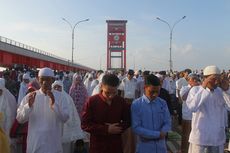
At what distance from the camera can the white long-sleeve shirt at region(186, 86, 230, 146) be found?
562cm

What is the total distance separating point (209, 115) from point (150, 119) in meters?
1.31

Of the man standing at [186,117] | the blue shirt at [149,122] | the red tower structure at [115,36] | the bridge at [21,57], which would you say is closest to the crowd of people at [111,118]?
the blue shirt at [149,122]

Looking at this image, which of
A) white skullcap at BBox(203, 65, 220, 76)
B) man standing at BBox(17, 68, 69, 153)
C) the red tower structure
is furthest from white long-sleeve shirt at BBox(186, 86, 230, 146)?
the red tower structure

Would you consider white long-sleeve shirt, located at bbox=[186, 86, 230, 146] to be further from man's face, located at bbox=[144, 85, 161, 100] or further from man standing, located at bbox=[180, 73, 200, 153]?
man standing, located at bbox=[180, 73, 200, 153]

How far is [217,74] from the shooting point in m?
5.53

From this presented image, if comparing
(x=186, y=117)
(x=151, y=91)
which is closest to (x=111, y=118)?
(x=151, y=91)

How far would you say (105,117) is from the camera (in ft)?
15.1

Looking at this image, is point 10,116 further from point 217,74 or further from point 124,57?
point 124,57

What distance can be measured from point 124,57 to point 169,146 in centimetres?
6220

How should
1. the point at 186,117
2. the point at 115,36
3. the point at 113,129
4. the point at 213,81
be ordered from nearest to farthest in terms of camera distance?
the point at 113,129 < the point at 213,81 < the point at 186,117 < the point at 115,36

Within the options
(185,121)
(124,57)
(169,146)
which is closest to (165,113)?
(185,121)

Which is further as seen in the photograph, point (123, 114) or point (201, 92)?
point (201, 92)

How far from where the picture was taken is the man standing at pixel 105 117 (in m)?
4.55

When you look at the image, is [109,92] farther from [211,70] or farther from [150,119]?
[211,70]
